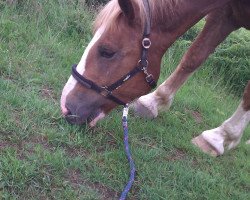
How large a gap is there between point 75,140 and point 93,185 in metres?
0.42

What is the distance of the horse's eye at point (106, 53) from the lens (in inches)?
127

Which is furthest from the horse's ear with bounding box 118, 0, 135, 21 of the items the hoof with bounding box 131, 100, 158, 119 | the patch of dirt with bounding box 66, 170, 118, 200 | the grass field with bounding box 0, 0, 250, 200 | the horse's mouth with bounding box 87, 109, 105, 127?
the hoof with bounding box 131, 100, 158, 119

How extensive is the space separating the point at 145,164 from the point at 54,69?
142 cm

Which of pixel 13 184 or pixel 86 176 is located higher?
pixel 13 184

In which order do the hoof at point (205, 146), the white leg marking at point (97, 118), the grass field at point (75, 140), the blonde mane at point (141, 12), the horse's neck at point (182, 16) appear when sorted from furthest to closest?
the hoof at point (205, 146) < the white leg marking at point (97, 118) < the horse's neck at point (182, 16) < the blonde mane at point (141, 12) < the grass field at point (75, 140)

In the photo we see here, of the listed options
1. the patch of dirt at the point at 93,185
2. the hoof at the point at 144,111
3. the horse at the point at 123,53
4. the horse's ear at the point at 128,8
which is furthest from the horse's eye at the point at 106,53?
the hoof at the point at 144,111

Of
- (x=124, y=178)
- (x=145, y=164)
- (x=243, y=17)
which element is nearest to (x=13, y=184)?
(x=124, y=178)

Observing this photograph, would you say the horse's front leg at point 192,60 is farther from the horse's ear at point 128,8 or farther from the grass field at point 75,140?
the horse's ear at point 128,8

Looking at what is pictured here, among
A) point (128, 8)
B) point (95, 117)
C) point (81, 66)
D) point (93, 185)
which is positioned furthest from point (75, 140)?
point (128, 8)

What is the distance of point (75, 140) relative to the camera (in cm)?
342

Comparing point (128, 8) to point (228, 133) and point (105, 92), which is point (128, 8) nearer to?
point (105, 92)

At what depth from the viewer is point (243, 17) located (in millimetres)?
3957

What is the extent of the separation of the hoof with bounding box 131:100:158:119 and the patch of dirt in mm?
1148

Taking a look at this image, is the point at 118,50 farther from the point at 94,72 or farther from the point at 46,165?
the point at 46,165
